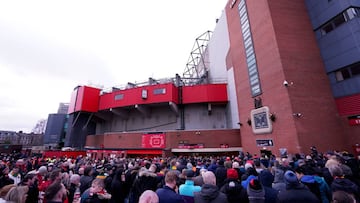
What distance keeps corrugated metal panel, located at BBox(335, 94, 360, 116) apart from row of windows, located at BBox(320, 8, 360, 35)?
5.65 meters

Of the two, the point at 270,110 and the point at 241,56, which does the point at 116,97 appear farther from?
the point at 270,110

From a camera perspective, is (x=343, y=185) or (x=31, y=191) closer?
(x=343, y=185)

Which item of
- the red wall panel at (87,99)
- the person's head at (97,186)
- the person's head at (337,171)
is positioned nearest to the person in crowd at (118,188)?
the person's head at (97,186)

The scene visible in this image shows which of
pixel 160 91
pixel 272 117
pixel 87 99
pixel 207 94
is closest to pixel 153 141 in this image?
pixel 160 91

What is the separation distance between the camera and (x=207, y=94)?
73.5ft

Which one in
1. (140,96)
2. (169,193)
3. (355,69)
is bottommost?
(169,193)

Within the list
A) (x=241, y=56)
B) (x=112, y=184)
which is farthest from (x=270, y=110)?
(x=112, y=184)

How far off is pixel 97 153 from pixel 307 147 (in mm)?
22700

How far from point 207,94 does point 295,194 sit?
20.3 meters

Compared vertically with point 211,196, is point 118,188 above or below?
below

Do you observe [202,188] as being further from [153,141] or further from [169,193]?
[153,141]

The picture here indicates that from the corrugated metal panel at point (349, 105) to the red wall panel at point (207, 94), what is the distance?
11.6 m

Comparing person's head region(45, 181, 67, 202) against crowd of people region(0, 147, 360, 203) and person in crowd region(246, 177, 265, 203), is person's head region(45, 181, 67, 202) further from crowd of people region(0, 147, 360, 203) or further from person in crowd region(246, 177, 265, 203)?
person in crowd region(246, 177, 265, 203)

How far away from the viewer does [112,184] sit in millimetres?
4246
